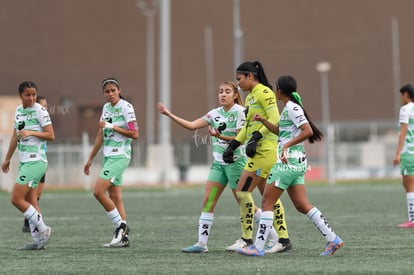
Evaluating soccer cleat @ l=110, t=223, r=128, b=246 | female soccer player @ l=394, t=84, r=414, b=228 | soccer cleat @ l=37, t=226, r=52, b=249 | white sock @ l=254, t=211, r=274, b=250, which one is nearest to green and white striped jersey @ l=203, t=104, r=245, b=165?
white sock @ l=254, t=211, r=274, b=250

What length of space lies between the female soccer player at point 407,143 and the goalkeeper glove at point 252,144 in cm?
490

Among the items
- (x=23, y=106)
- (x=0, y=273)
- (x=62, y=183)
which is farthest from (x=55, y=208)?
(x=62, y=183)

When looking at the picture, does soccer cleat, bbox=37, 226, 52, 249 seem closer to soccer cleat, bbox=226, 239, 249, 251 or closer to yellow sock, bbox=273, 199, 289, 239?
soccer cleat, bbox=226, 239, 249, 251

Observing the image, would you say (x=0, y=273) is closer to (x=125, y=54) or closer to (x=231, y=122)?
(x=231, y=122)

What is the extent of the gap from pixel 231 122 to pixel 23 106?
113 inches

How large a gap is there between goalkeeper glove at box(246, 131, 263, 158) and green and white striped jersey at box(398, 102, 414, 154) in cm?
514

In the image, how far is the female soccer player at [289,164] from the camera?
36.4 feet

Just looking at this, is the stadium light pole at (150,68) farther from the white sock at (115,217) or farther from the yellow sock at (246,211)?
the yellow sock at (246,211)

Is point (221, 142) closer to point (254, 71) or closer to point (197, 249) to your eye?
point (254, 71)

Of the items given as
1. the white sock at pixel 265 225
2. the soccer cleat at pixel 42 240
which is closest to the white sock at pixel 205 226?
the white sock at pixel 265 225

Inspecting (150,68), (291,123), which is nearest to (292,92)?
(291,123)

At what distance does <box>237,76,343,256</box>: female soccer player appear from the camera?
36.4 ft

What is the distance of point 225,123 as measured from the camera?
12430mm

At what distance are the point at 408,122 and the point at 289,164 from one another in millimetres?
5582
